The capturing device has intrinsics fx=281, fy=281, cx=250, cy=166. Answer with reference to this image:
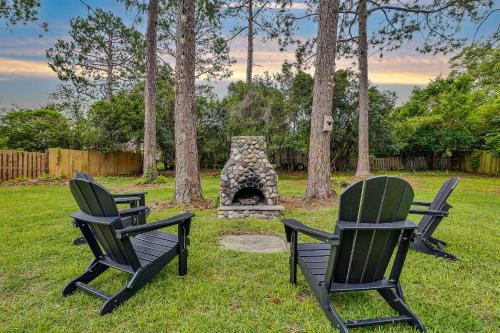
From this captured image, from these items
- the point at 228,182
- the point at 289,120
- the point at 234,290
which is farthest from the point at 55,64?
the point at 234,290

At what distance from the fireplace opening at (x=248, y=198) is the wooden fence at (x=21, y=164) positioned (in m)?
9.99

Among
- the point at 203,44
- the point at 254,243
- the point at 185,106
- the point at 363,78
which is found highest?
the point at 203,44

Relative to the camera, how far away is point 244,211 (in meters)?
5.62

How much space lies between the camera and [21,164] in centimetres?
1122

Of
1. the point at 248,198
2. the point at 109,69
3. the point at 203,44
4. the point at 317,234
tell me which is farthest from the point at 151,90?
the point at 317,234

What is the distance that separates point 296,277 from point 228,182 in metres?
3.30

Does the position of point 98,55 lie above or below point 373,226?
above

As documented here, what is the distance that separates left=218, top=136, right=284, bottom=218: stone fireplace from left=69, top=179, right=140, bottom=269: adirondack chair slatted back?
10.8ft

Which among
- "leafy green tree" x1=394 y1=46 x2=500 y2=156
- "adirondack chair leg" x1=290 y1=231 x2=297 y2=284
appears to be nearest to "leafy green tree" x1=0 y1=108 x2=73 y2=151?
"adirondack chair leg" x1=290 y1=231 x2=297 y2=284

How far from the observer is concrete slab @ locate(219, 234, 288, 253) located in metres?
3.79

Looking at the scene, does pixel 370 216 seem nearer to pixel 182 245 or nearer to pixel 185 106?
pixel 182 245

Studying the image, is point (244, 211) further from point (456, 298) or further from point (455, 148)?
point (455, 148)

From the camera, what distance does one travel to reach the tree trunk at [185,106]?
658 centimetres

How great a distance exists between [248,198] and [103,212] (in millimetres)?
4352
